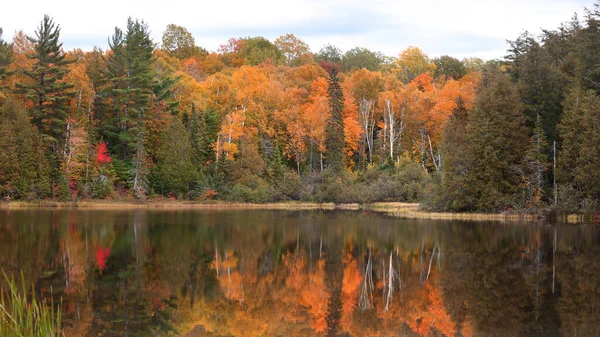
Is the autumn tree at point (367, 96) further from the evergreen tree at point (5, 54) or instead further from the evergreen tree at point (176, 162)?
the evergreen tree at point (5, 54)

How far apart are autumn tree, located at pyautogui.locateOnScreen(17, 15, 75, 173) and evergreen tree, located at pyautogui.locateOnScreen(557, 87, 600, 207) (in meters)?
42.0

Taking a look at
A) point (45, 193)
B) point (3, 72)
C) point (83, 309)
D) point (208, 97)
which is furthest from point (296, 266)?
point (208, 97)

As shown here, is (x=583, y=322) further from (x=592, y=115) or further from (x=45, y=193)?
(x=45, y=193)

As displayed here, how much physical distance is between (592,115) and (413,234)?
1714 centimetres

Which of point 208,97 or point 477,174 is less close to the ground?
point 208,97

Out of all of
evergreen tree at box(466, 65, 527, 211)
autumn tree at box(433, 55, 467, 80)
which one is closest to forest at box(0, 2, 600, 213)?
evergreen tree at box(466, 65, 527, 211)

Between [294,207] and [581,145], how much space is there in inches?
1056

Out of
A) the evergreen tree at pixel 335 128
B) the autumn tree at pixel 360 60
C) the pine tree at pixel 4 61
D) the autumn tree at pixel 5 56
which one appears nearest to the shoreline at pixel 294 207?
the evergreen tree at pixel 335 128

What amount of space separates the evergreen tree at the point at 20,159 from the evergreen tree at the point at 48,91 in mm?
2013

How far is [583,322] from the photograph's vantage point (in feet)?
46.6

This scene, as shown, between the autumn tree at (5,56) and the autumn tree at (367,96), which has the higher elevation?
the autumn tree at (5,56)

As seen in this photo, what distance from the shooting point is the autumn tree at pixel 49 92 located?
5956 centimetres

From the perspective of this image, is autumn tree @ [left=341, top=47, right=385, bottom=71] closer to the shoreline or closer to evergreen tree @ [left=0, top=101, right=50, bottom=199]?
the shoreline

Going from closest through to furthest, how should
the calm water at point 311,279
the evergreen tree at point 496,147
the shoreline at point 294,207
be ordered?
1. the calm water at point 311,279
2. the shoreline at point 294,207
3. the evergreen tree at point 496,147
